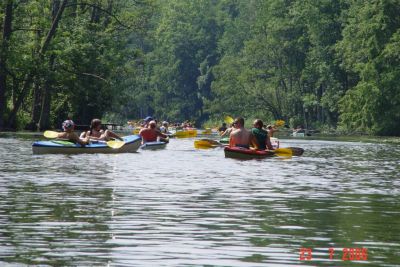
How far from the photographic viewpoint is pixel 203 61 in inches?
6265

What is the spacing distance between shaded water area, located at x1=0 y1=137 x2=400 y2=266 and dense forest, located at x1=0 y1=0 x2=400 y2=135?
3783cm

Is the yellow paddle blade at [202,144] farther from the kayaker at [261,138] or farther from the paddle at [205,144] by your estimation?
the kayaker at [261,138]

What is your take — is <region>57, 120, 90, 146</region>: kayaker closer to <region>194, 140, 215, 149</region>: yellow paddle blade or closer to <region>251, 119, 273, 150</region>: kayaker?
<region>251, 119, 273, 150</region>: kayaker

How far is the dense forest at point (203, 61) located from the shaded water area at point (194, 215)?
37.8 metres

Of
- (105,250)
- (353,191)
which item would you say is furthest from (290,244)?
(353,191)

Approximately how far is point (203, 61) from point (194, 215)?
143367 millimetres

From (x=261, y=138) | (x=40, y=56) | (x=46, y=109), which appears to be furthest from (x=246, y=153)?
(x=46, y=109)

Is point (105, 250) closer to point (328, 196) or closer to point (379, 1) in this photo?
point (328, 196)

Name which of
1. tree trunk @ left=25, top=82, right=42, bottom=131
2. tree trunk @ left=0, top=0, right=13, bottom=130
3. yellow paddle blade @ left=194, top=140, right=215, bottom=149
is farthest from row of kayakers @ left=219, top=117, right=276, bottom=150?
tree trunk @ left=25, top=82, right=42, bottom=131

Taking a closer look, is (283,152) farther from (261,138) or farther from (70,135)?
(70,135)

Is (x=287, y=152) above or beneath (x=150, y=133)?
beneath

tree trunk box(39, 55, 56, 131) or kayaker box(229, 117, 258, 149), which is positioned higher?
tree trunk box(39, 55, 56, 131)

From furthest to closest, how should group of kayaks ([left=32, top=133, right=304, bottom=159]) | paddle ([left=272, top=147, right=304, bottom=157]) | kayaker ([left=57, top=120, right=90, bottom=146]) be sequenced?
kayaker ([left=57, top=120, right=90, bottom=146]) < paddle ([left=272, top=147, right=304, bottom=157]) < group of kayaks ([left=32, top=133, right=304, bottom=159])

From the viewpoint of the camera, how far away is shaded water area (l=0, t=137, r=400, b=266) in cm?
1206
